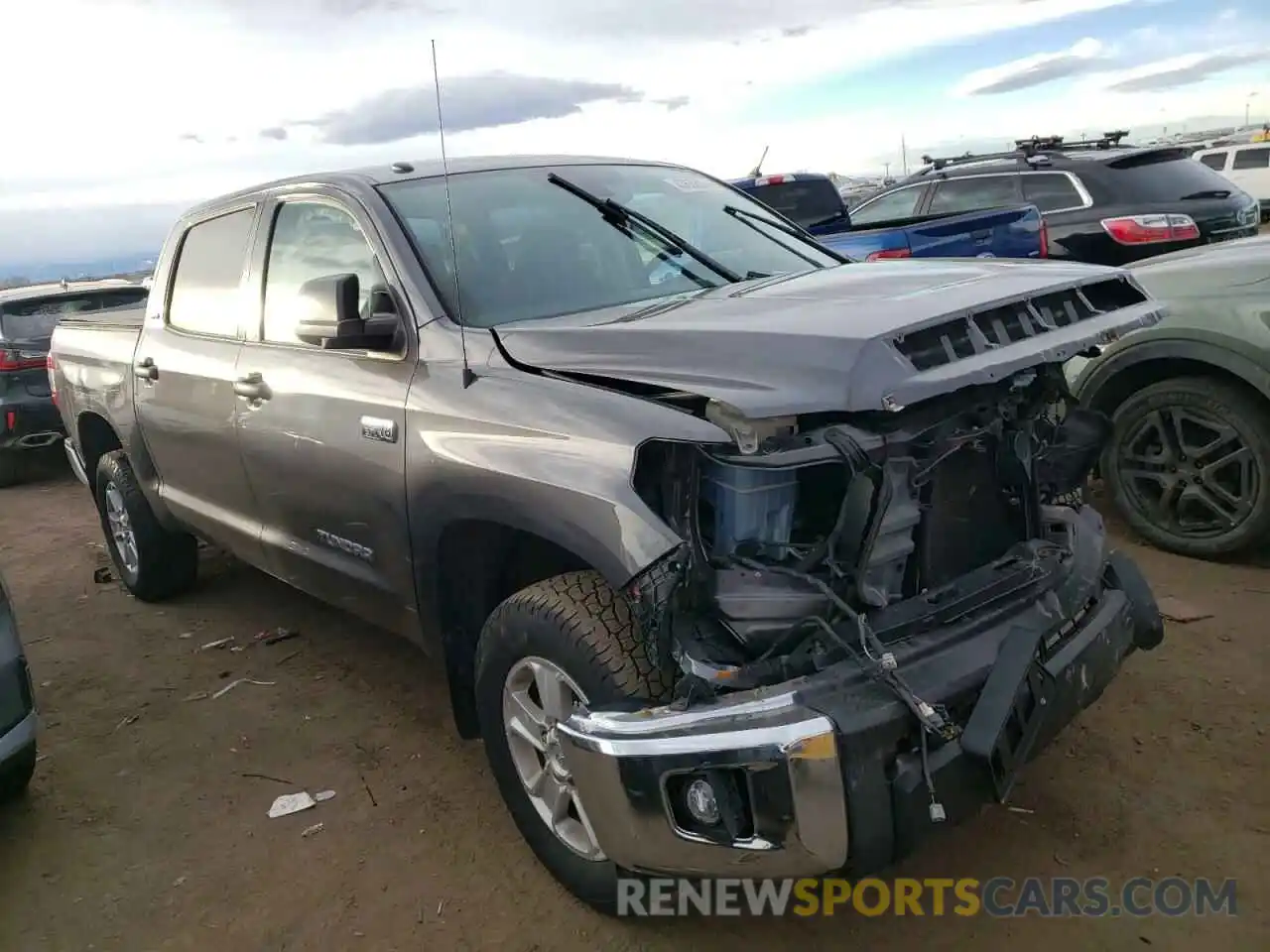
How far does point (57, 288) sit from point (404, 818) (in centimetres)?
866

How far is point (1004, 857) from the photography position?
2.89 metres

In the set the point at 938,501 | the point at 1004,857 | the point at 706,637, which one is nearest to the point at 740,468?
the point at 706,637

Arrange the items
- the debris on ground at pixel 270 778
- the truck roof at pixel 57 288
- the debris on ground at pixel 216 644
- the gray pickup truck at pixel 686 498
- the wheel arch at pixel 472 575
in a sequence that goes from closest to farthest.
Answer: the gray pickup truck at pixel 686 498 → the wheel arch at pixel 472 575 → the debris on ground at pixel 270 778 → the debris on ground at pixel 216 644 → the truck roof at pixel 57 288

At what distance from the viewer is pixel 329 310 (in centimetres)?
317

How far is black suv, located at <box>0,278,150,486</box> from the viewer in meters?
9.00

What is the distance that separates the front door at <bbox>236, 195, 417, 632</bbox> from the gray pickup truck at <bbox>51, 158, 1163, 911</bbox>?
0.01 meters

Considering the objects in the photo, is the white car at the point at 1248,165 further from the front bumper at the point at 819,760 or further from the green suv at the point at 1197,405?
the front bumper at the point at 819,760

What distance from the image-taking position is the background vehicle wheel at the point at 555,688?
8.06 feet

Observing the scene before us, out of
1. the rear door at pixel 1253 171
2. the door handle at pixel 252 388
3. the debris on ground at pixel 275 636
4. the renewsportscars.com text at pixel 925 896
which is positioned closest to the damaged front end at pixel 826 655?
the renewsportscars.com text at pixel 925 896

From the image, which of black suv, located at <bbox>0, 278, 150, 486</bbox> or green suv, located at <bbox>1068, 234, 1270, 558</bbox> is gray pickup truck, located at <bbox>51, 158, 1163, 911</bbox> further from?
black suv, located at <bbox>0, 278, 150, 486</bbox>

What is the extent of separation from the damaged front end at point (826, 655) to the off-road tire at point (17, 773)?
7.08 ft

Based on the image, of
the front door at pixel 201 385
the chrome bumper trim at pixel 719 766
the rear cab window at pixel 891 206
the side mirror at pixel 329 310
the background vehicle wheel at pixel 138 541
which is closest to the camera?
the chrome bumper trim at pixel 719 766

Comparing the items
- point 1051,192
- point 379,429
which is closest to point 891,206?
point 1051,192

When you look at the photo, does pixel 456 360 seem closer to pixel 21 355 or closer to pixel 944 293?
pixel 944 293
